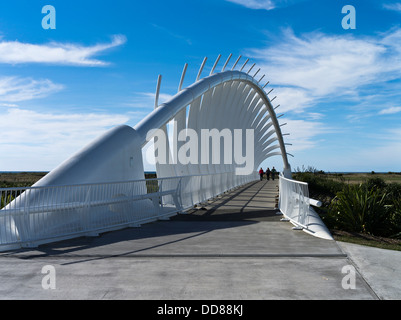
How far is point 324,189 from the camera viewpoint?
27.1 meters

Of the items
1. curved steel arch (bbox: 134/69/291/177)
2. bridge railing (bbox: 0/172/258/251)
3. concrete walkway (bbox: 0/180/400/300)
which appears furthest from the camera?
curved steel arch (bbox: 134/69/291/177)

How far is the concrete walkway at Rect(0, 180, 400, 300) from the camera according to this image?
4848mm

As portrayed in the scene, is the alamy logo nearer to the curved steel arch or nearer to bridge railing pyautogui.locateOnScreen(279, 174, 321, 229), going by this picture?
the curved steel arch

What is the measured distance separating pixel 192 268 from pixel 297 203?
5636 mm

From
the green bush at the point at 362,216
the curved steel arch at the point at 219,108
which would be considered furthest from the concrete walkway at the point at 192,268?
the curved steel arch at the point at 219,108

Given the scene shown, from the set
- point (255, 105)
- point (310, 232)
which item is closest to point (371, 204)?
point (310, 232)

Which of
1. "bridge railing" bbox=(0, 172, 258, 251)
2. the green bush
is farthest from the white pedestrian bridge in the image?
the green bush

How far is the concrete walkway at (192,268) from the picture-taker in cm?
485

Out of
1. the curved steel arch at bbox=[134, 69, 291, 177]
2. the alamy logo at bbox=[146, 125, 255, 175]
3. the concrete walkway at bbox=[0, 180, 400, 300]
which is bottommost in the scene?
the concrete walkway at bbox=[0, 180, 400, 300]

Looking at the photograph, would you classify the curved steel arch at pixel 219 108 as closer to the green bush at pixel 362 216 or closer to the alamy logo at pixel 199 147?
the alamy logo at pixel 199 147

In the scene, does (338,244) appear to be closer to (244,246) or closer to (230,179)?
(244,246)

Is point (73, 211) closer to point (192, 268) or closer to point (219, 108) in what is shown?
point (192, 268)

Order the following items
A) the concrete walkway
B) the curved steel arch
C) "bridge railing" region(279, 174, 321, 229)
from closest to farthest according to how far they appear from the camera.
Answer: the concrete walkway
"bridge railing" region(279, 174, 321, 229)
the curved steel arch

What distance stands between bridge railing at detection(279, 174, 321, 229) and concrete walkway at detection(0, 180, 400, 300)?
74 centimetres
